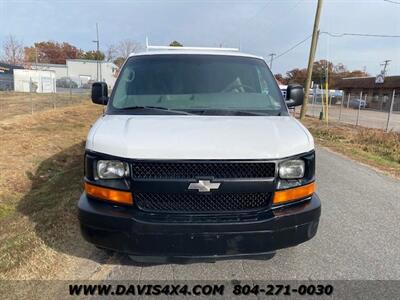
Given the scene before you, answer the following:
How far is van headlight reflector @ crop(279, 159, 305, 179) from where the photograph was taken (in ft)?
8.66

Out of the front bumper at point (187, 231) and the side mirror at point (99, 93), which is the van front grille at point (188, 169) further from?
the side mirror at point (99, 93)

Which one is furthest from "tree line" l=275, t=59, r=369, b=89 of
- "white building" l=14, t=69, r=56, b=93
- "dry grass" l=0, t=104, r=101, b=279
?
"dry grass" l=0, t=104, r=101, b=279

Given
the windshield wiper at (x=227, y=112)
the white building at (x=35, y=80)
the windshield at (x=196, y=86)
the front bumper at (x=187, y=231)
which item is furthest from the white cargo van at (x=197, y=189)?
the white building at (x=35, y=80)

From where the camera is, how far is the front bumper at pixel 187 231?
2.52 m

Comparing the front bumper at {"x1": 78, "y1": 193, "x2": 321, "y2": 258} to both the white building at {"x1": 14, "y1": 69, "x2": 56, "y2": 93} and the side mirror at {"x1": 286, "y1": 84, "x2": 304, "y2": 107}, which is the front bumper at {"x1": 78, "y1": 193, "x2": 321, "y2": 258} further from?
the white building at {"x1": 14, "y1": 69, "x2": 56, "y2": 93}

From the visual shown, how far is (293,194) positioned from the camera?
271cm

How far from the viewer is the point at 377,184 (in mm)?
6422

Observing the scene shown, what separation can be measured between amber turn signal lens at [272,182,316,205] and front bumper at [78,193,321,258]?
81 millimetres

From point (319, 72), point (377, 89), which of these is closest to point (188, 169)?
point (377, 89)

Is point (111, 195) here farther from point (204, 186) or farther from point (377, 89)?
point (377, 89)

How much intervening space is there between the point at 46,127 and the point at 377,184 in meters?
11.4

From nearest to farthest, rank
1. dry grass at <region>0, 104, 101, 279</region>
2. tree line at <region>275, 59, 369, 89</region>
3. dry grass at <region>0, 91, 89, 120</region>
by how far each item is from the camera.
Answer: dry grass at <region>0, 104, 101, 279</region>
dry grass at <region>0, 91, 89, 120</region>
tree line at <region>275, 59, 369, 89</region>

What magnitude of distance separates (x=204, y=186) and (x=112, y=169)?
734 mm

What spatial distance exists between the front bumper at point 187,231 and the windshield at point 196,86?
1.19 metres
